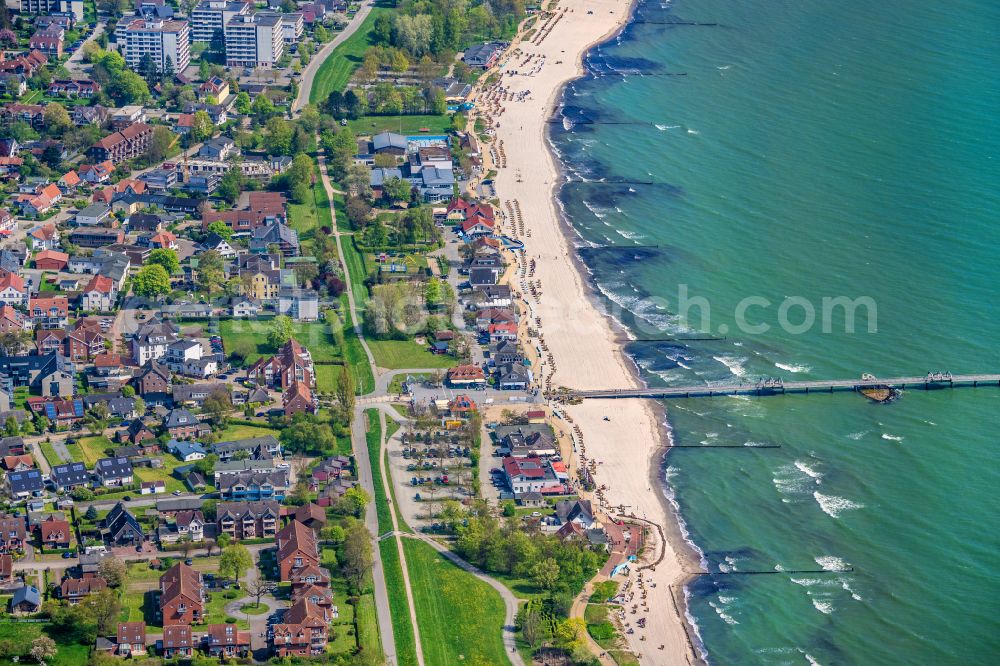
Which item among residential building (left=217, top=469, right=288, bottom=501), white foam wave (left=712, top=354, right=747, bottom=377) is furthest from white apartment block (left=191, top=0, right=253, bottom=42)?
residential building (left=217, top=469, right=288, bottom=501)

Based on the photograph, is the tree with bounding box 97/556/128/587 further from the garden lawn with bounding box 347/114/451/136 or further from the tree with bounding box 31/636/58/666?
the garden lawn with bounding box 347/114/451/136

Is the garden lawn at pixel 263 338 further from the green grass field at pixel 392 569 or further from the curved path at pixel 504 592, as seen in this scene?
the curved path at pixel 504 592

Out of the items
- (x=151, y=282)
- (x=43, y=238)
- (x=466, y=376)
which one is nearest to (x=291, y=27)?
(x=43, y=238)

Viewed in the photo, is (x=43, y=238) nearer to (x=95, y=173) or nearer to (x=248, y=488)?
(x=95, y=173)

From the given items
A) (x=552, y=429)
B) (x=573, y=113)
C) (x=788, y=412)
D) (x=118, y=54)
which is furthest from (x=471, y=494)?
(x=118, y=54)

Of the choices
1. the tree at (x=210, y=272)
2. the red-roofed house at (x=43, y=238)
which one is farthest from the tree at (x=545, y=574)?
the red-roofed house at (x=43, y=238)

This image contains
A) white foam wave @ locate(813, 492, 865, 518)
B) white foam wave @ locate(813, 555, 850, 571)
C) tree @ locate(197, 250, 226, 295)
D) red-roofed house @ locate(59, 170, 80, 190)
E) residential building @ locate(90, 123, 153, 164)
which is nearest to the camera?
white foam wave @ locate(813, 555, 850, 571)
